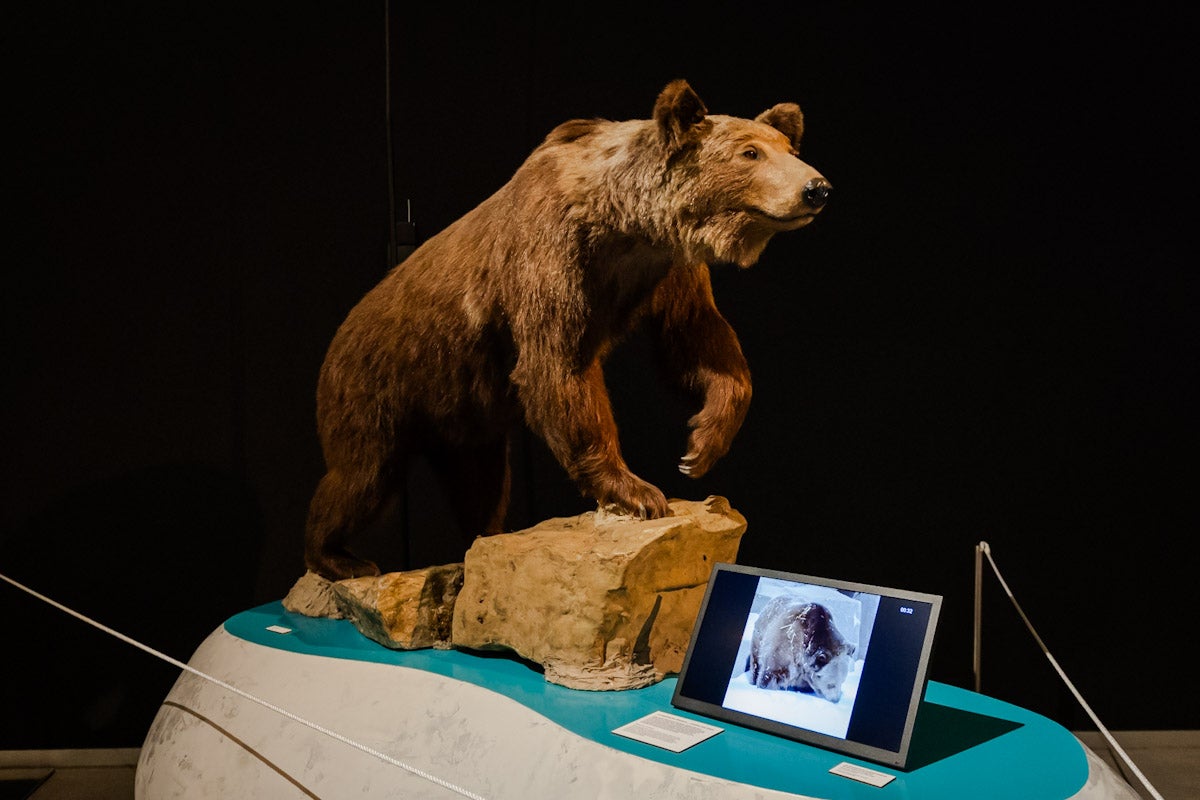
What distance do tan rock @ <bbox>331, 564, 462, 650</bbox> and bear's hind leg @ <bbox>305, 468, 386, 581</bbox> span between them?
24 centimetres

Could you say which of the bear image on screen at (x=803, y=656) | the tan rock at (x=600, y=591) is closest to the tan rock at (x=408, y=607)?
the tan rock at (x=600, y=591)

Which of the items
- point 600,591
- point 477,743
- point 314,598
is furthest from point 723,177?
point 314,598

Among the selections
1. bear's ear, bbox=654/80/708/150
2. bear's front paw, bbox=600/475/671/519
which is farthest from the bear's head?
bear's front paw, bbox=600/475/671/519

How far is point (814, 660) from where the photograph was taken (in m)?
1.99

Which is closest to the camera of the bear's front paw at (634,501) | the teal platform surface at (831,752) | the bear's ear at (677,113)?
the teal platform surface at (831,752)

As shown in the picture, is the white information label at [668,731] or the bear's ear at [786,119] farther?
the bear's ear at [786,119]

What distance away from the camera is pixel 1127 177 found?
3.41 m

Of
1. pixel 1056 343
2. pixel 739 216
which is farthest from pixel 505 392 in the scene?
pixel 1056 343

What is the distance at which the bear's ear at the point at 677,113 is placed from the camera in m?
2.21

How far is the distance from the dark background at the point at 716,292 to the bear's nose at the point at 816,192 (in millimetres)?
1377

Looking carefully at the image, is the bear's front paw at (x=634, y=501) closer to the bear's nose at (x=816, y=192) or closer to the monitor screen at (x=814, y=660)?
the monitor screen at (x=814, y=660)

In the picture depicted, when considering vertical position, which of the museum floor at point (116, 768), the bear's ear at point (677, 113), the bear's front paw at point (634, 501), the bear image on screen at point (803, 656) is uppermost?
the bear's ear at point (677, 113)

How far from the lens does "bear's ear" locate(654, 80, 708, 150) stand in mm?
2213

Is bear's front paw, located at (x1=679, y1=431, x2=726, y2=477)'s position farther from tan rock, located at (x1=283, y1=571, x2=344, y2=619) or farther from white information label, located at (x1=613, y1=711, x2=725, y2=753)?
tan rock, located at (x1=283, y1=571, x2=344, y2=619)
